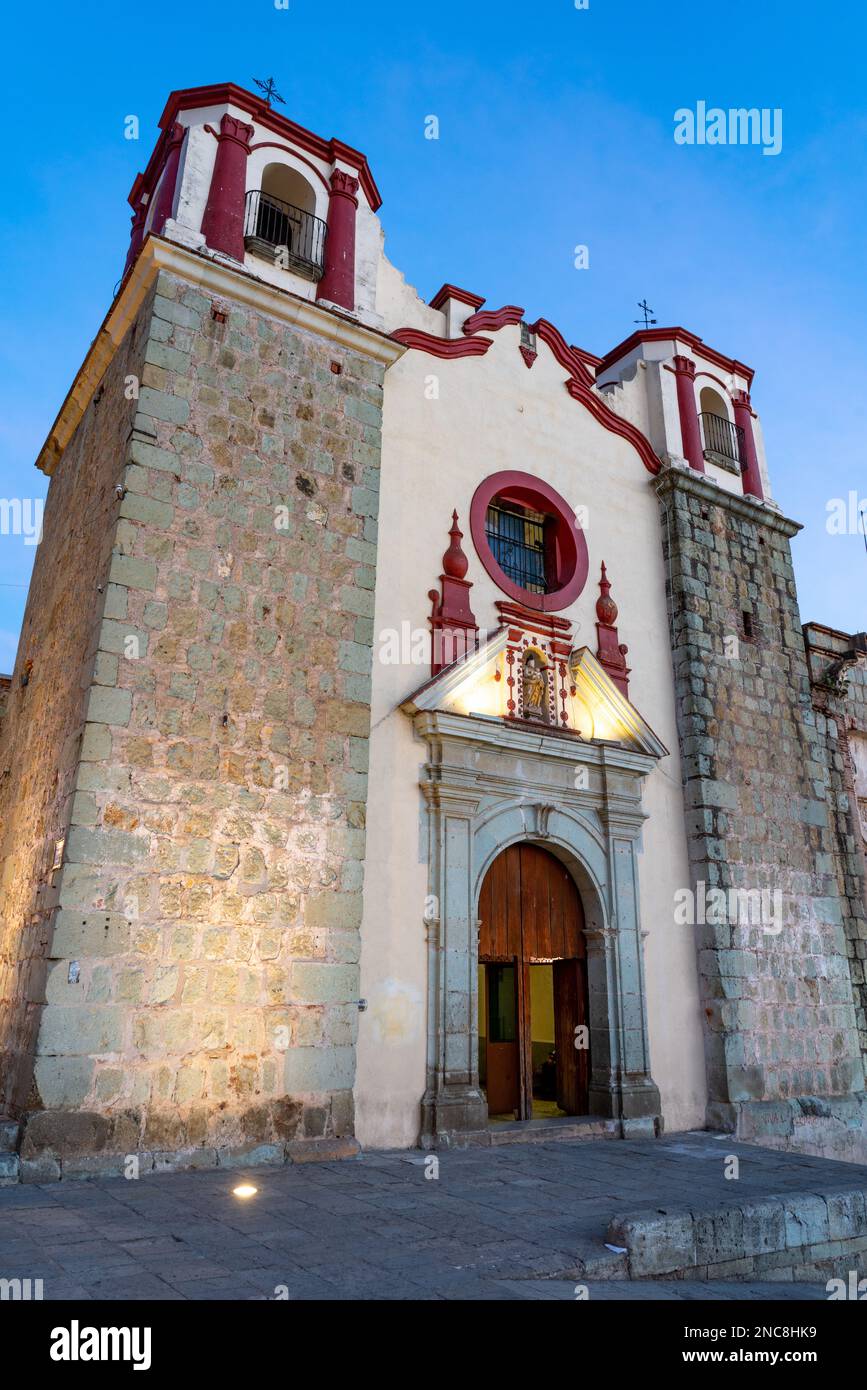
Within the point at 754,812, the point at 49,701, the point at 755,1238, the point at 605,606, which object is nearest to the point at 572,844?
the point at 754,812

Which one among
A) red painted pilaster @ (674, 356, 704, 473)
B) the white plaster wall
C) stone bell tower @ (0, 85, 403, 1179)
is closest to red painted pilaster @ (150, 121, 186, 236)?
stone bell tower @ (0, 85, 403, 1179)

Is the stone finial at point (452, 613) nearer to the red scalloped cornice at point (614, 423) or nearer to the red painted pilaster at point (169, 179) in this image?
the red scalloped cornice at point (614, 423)

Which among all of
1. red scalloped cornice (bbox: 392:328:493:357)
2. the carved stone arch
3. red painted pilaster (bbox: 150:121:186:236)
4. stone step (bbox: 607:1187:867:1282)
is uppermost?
red painted pilaster (bbox: 150:121:186:236)

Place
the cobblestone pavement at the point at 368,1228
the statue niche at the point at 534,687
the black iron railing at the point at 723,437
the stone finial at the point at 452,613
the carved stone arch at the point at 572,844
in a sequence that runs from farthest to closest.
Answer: the black iron railing at the point at 723,437, the statue niche at the point at 534,687, the stone finial at the point at 452,613, the carved stone arch at the point at 572,844, the cobblestone pavement at the point at 368,1228

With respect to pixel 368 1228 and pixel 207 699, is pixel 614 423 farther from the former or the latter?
pixel 368 1228

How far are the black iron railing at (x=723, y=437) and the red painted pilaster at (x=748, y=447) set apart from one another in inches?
3.2

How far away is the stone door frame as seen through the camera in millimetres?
7207

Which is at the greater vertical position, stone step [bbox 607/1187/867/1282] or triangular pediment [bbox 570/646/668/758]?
A: triangular pediment [bbox 570/646/668/758]

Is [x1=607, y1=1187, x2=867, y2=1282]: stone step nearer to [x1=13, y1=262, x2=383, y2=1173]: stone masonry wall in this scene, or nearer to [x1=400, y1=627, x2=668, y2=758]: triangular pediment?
[x1=13, y1=262, x2=383, y2=1173]: stone masonry wall

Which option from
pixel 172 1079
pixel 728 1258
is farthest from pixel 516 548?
pixel 728 1258

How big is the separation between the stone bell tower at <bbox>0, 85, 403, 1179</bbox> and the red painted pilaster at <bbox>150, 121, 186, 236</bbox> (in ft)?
0.11

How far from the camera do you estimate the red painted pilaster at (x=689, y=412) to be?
11.4 metres

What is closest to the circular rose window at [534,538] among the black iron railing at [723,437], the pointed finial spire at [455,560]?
the pointed finial spire at [455,560]

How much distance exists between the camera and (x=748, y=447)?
12.1 m
